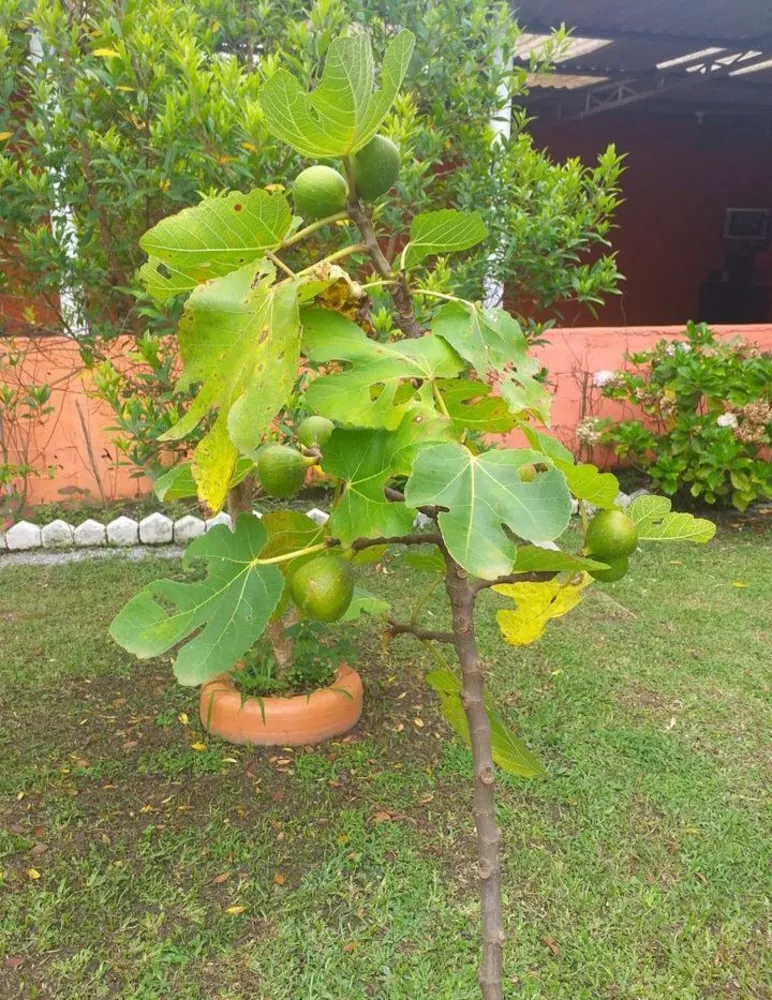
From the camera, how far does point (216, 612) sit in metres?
0.94

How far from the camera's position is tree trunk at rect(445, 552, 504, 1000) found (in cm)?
103

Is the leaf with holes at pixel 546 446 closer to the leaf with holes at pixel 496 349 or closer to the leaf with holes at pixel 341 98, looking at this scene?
the leaf with holes at pixel 496 349

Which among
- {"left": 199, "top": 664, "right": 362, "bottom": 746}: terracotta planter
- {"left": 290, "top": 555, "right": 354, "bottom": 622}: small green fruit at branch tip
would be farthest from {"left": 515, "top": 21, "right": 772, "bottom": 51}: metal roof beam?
{"left": 290, "top": 555, "right": 354, "bottom": 622}: small green fruit at branch tip

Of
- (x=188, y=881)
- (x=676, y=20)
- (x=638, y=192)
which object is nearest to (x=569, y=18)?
(x=676, y=20)

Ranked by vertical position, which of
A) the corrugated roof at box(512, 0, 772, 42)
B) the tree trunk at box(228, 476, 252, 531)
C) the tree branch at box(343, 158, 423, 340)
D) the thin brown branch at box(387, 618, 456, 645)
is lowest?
the tree trunk at box(228, 476, 252, 531)

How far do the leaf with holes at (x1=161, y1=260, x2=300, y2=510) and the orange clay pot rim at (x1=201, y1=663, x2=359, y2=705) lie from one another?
2286mm

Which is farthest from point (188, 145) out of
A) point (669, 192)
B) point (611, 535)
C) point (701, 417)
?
point (669, 192)

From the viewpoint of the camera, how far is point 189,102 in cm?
266

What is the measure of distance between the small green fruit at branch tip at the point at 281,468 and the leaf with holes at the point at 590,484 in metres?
0.32

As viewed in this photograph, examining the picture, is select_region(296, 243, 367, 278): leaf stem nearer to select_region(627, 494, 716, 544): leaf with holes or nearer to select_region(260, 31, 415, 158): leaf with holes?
select_region(260, 31, 415, 158): leaf with holes

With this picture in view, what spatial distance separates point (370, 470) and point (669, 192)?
13444 mm

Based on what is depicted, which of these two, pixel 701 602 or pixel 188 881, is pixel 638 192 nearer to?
pixel 701 602

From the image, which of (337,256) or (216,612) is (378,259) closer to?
(337,256)

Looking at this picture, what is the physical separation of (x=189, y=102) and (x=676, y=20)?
781 cm
